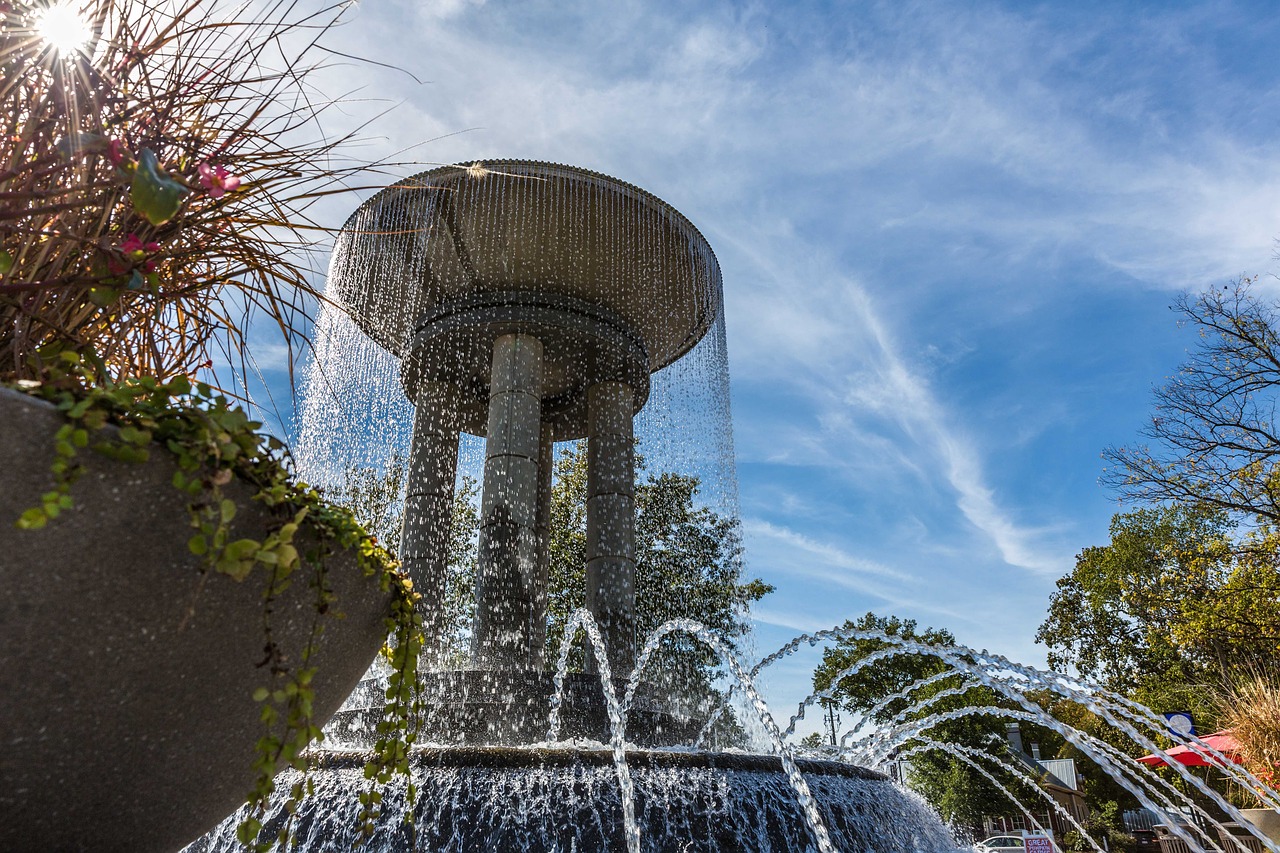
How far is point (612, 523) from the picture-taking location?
12.2m

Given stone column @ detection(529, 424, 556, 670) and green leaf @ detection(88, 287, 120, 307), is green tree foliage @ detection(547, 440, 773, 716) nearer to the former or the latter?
stone column @ detection(529, 424, 556, 670)

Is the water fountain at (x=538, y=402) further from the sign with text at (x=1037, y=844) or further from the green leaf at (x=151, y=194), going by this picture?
the green leaf at (x=151, y=194)

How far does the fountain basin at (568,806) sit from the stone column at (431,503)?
22.0 ft

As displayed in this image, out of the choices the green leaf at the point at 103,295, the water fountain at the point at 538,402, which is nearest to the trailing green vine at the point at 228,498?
the green leaf at the point at 103,295

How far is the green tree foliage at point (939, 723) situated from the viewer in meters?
27.8

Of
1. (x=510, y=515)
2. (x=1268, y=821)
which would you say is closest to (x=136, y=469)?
(x=510, y=515)

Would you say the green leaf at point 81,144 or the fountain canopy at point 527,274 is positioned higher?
the fountain canopy at point 527,274

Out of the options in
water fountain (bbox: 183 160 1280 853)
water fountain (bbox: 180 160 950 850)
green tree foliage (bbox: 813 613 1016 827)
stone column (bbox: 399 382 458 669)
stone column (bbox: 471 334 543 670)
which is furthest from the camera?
green tree foliage (bbox: 813 613 1016 827)

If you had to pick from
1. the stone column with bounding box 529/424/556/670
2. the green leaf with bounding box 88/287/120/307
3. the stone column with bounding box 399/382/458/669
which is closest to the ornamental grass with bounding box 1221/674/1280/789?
the stone column with bounding box 529/424/556/670

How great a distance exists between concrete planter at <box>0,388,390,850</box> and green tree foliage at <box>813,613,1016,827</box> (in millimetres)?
27258

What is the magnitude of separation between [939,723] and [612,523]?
20.2m

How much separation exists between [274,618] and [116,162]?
0.88 m

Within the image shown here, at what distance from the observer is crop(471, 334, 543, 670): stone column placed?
1060 centimetres

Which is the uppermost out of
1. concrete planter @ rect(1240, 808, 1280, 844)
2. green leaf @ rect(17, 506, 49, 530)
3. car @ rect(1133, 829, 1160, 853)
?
green leaf @ rect(17, 506, 49, 530)
